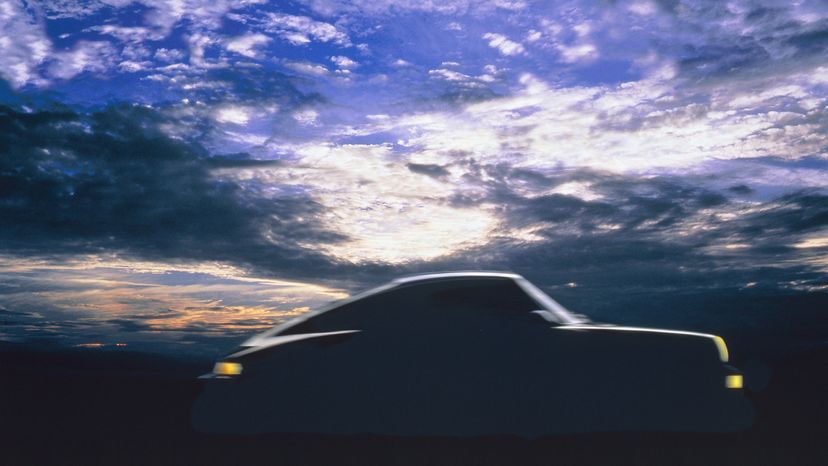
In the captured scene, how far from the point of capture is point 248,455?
3254 millimetres

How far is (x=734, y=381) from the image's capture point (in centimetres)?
306

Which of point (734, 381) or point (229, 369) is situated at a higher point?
point (229, 369)

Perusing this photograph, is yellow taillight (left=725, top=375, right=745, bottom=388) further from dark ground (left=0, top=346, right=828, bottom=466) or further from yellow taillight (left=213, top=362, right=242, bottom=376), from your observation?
yellow taillight (left=213, top=362, right=242, bottom=376)

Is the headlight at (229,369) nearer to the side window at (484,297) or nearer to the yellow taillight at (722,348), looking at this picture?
the side window at (484,297)

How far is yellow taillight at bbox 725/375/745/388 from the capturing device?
3.05 meters

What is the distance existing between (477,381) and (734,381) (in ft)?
5.39

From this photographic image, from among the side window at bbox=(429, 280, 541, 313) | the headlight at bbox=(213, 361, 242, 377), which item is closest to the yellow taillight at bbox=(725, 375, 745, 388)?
the side window at bbox=(429, 280, 541, 313)

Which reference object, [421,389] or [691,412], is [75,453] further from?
[691,412]

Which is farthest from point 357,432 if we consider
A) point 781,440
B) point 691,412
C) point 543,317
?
point 781,440

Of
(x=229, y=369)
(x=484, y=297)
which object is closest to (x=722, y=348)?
(x=484, y=297)

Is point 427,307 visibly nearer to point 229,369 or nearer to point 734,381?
point 229,369

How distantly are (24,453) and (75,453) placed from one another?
1.32ft

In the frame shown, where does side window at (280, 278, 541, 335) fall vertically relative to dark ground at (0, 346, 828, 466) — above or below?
above

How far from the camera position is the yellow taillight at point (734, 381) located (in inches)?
120
